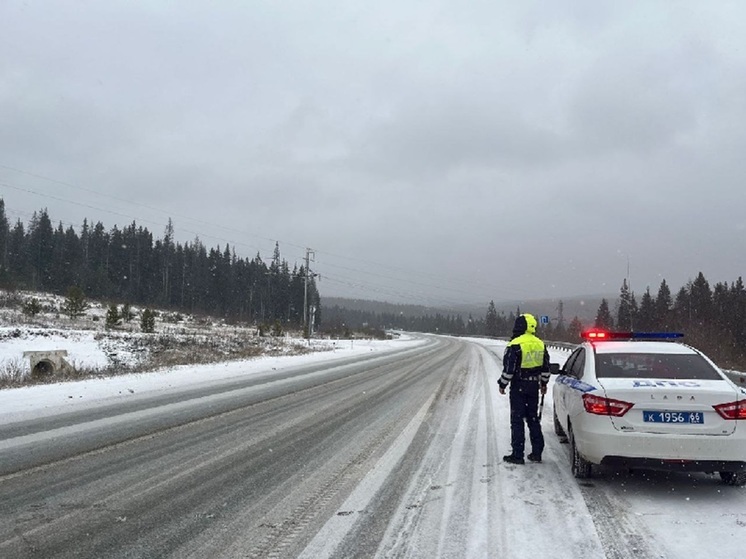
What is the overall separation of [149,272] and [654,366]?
107138mm

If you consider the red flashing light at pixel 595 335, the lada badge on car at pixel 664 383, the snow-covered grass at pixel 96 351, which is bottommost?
the snow-covered grass at pixel 96 351

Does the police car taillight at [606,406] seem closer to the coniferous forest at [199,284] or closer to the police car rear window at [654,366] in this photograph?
the police car rear window at [654,366]

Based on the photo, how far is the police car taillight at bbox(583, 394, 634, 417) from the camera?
5.07 m

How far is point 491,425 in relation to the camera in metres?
8.87

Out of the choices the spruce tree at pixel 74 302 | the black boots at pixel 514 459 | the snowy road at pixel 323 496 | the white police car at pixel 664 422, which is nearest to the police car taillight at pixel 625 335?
the white police car at pixel 664 422

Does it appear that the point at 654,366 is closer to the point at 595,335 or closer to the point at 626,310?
the point at 595,335

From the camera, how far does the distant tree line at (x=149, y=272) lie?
8862 centimetres

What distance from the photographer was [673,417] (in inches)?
195

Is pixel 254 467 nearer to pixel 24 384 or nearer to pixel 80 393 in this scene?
pixel 80 393

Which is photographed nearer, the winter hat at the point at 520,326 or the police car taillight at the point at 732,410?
the police car taillight at the point at 732,410

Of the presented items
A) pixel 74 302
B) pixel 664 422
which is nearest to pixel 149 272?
pixel 74 302

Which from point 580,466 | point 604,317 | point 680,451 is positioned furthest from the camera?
point 604,317

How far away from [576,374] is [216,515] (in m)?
4.56

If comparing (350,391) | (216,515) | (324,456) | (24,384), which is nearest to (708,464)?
(324,456)
